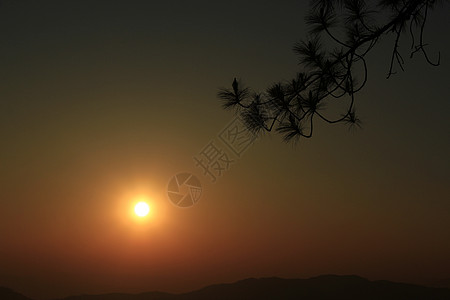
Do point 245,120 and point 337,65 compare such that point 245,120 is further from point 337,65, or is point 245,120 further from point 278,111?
point 337,65

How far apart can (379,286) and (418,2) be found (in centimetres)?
9478

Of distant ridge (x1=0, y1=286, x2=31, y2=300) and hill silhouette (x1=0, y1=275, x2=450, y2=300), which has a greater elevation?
distant ridge (x1=0, y1=286, x2=31, y2=300)

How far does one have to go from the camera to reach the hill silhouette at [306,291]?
3290 inches

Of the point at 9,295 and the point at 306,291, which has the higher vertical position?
the point at 9,295

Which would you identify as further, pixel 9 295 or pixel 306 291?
pixel 306 291

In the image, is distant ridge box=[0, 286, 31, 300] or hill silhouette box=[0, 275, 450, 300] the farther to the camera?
hill silhouette box=[0, 275, 450, 300]

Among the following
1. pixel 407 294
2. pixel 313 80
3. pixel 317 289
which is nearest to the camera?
pixel 313 80

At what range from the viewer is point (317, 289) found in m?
92.8

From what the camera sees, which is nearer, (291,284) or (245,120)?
(245,120)

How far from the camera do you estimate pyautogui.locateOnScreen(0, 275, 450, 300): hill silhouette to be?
83.6m

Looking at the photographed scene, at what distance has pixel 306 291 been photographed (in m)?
93.4

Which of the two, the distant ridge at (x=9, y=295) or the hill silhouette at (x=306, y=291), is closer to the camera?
the distant ridge at (x=9, y=295)

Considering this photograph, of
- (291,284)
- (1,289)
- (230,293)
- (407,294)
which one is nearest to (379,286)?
(407,294)

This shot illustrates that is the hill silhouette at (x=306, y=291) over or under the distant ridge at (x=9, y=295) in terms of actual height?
under
